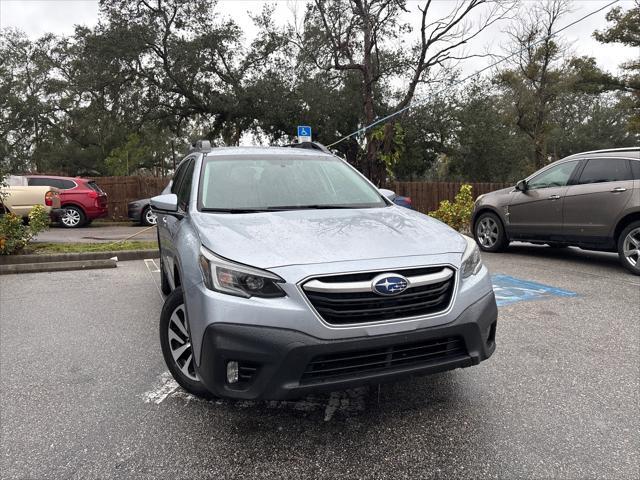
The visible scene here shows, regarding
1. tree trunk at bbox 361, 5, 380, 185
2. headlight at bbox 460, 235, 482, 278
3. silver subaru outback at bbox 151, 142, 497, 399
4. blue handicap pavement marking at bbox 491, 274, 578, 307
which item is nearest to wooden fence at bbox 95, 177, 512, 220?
tree trunk at bbox 361, 5, 380, 185

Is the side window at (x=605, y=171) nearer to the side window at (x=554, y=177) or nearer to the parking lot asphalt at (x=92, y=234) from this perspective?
the side window at (x=554, y=177)

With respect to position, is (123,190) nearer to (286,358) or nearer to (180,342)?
(180,342)

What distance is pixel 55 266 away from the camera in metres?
7.68

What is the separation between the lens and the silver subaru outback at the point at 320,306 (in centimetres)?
223

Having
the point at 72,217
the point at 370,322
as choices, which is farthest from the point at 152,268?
the point at 72,217

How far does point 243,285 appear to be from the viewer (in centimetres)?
233

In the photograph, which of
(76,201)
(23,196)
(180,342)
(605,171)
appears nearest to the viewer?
(180,342)

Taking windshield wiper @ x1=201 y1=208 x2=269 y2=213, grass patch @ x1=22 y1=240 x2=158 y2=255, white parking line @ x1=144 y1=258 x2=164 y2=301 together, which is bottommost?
white parking line @ x1=144 y1=258 x2=164 y2=301

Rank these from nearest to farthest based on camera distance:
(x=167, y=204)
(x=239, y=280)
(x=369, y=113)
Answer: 1. (x=239, y=280)
2. (x=167, y=204)
3. (x=369, y=113)

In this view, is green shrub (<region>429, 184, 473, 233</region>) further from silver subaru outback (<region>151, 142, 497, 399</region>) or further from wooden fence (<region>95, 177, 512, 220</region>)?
silver subaru outback (<region>151, 142, 497, 399</region>)

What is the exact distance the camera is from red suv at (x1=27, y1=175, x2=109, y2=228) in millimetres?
15109

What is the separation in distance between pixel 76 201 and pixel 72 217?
57cm

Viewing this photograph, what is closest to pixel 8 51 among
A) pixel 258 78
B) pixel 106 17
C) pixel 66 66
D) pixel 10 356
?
pixel 66 66

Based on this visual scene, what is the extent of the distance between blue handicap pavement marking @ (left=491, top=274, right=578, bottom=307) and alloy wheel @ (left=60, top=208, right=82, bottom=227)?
545 inches
